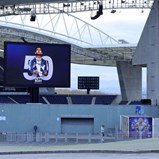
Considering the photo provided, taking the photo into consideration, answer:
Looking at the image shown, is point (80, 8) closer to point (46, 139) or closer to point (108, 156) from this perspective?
point (46, 139)

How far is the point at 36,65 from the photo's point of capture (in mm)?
51219

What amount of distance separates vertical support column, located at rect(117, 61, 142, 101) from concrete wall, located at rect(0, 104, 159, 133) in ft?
145

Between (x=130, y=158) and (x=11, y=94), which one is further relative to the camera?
(x=11, y=94)

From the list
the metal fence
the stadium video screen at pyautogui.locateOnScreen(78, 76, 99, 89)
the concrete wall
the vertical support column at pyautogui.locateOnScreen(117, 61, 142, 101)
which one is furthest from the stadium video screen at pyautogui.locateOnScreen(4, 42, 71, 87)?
the stadium video screen at pyautogui.locateOnScreen(78, 76, 99, 89)

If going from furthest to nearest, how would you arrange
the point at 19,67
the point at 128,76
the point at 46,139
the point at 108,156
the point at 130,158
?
the point at 128,76
the point at 19,67
the point at 46,139
the point at 108,156
the point at 130,158

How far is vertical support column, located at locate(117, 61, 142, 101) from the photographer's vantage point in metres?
99.4

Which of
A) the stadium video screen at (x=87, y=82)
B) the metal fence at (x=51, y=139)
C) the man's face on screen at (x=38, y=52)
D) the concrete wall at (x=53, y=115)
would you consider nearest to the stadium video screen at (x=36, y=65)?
the man's face on screen at (x=38, y=52)

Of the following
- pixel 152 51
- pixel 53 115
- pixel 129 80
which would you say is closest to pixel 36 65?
pixel 53 115

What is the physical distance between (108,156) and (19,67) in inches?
1051

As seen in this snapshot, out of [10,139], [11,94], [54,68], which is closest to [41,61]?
[54,68]

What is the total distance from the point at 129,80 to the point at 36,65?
51395 mm

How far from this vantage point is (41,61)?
51531mm

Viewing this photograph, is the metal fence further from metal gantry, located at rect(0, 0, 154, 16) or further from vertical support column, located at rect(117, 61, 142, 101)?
vertical support column, located at rect(117, 61, 142, 101)

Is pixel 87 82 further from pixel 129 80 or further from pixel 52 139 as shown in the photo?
pixel 52 139
